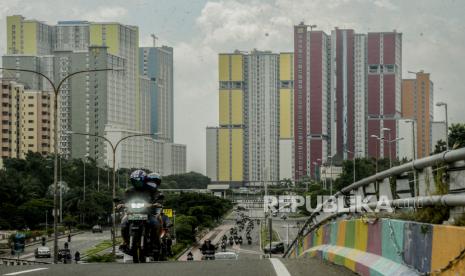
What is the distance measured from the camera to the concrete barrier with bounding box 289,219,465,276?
20.4ft

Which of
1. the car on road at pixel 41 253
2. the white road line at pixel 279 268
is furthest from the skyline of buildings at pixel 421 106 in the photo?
the white road line at pixel 279 268

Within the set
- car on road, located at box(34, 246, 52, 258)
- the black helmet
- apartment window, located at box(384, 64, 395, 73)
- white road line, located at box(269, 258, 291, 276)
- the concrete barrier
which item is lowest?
car on road, located at box(34, 246, 52, 258)

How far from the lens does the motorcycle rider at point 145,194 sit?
14.0m

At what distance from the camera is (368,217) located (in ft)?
34.8

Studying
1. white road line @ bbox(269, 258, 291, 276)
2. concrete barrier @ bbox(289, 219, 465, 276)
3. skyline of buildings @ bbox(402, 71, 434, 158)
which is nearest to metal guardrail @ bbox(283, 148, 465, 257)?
concrete barrier @ bbox(289, 219, 465, 276)

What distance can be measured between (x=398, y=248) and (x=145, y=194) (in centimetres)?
664

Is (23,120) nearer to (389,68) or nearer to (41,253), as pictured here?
(389,68)

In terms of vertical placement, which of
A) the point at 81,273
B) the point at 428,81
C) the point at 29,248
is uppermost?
the point at 428,81

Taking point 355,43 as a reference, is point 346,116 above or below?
below

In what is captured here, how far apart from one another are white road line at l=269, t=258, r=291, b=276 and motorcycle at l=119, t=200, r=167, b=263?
2.28 m

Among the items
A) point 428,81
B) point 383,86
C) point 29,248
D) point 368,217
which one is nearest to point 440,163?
point 368,217

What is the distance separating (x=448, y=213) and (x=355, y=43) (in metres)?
176

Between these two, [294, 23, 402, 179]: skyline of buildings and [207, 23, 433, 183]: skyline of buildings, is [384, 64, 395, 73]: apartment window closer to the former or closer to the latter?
[207, 23, 433, 183]: skyline of buildings

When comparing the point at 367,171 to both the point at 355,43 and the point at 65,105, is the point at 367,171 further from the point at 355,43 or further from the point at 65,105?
the point at 65,105
